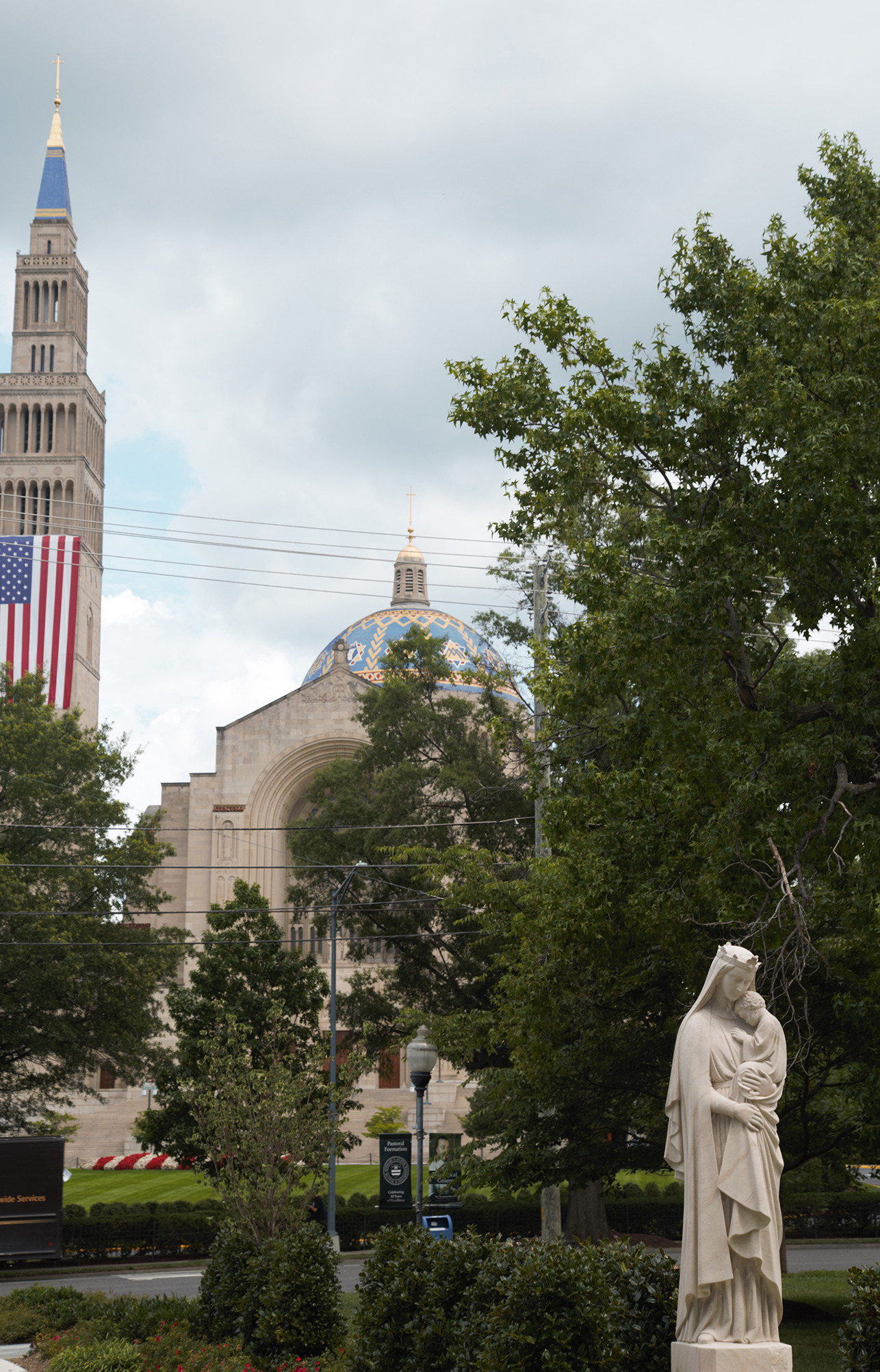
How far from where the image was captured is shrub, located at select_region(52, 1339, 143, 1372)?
1159cm

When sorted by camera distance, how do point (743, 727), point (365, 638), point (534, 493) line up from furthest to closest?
point (365, 638)
point (534, 493)
point (743, 727)

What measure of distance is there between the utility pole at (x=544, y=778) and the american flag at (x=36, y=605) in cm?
2912

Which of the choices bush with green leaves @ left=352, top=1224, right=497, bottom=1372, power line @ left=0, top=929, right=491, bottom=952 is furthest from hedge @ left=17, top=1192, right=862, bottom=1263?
bush with green leaves @ left=352, top=1224, right=497, bottom=1372

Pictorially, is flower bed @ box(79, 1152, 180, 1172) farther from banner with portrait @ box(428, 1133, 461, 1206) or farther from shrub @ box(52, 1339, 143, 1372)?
shrub @ box(52, 1339, 143, 1372)

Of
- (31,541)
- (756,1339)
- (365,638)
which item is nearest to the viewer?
(756,1339)

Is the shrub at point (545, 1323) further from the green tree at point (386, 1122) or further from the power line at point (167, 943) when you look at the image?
the green tree at point (386, 1122)

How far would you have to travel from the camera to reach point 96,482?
248 ft

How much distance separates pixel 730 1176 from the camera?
697cm

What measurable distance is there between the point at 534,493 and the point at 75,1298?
11755 mm

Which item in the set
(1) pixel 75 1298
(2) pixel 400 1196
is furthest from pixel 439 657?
(1) pixel 75 1298

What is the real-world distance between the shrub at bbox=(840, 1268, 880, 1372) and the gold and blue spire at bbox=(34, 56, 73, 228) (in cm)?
7912

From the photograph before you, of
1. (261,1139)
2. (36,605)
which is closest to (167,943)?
(261,1139)

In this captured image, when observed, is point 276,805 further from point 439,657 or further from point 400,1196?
point 400,1196

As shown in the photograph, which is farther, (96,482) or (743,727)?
(96,482)
